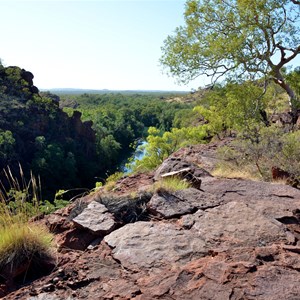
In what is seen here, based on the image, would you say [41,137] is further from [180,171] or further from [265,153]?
[180,171]

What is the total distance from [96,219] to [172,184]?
132 cm

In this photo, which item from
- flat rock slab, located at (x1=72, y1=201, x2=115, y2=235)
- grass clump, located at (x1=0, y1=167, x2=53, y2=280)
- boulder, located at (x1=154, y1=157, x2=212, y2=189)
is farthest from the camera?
boulder, located at (x1=154, y1=157, x2=212, y2=189)

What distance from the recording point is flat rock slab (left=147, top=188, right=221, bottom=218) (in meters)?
4.12

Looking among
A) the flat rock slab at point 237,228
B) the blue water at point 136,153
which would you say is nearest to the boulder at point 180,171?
Answer: the flat rock slab at point 237,228

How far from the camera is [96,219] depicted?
13.0ft

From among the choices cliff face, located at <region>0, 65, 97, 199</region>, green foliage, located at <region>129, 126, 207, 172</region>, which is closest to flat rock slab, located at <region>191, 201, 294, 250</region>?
green foliage, located at <region>129, 126, 207, 172</region>

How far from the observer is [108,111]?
71188mm

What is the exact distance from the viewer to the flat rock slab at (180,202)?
412 cm

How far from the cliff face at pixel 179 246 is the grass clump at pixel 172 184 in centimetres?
9

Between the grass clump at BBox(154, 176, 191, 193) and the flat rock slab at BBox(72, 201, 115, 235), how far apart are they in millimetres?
748

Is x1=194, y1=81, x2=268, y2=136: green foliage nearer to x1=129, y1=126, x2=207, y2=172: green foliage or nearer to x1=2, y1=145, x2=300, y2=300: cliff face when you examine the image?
x1=2, y1=145, x2=300, y2=300: cliff face

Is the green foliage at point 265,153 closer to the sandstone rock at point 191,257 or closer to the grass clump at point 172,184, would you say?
the grass clump at point 172,184

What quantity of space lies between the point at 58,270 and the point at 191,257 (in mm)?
1159

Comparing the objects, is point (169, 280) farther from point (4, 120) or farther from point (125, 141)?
point (125, 141)
